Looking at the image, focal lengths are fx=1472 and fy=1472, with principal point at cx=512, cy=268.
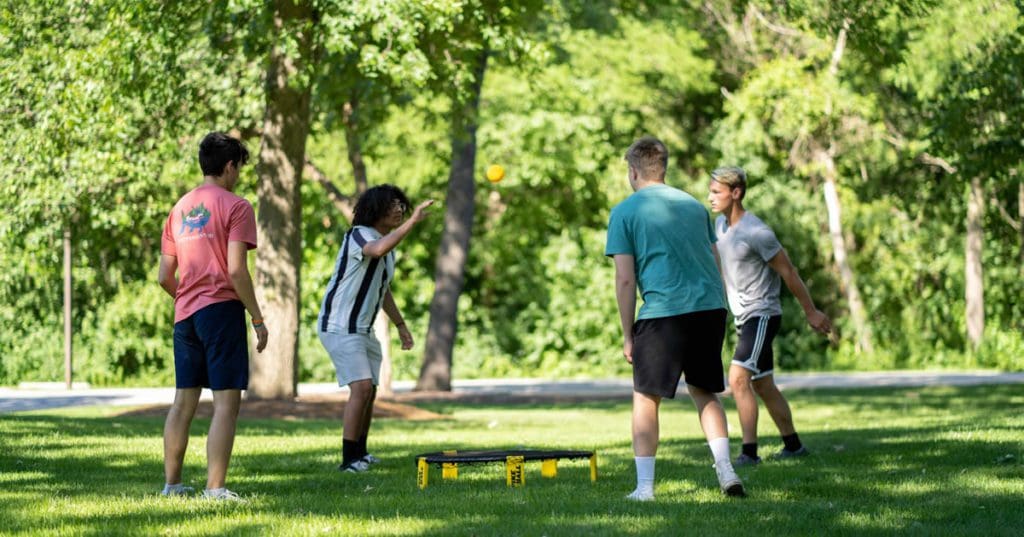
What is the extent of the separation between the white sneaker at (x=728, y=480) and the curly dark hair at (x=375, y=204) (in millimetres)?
3001

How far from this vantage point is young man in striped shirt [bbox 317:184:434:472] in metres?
9.47

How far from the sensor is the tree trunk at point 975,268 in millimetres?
28250

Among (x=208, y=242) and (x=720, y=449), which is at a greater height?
(x=208, y=242)

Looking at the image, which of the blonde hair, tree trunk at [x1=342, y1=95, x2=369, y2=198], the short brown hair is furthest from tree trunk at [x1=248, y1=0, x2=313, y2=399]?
the short brown hair

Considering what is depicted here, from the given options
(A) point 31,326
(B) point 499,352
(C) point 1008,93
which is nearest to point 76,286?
(A) point 31,326

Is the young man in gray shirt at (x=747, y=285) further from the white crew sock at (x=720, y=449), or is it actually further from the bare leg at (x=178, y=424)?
the bare leg at (x=178, y=424)

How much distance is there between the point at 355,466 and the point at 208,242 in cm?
262

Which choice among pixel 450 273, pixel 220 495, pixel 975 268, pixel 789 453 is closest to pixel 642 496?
pixel 220 495

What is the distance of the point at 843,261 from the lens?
30.4m

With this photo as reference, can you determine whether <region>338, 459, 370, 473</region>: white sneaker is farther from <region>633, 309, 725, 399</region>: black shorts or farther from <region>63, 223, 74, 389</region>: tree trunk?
<region>63, 223, 74, 389</region>: tree trunk

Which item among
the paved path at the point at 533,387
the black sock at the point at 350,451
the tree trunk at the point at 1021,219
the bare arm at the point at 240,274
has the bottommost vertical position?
the paved path at the point at 533,387

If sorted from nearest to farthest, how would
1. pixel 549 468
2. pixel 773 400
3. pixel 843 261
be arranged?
pixel 549 468, pixel 773 400, pixel 843 261

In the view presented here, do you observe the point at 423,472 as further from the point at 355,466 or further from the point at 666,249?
the point at 666,249

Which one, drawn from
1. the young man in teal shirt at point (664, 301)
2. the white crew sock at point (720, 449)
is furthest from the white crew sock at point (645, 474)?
the white crew sock at point (720, 449)
